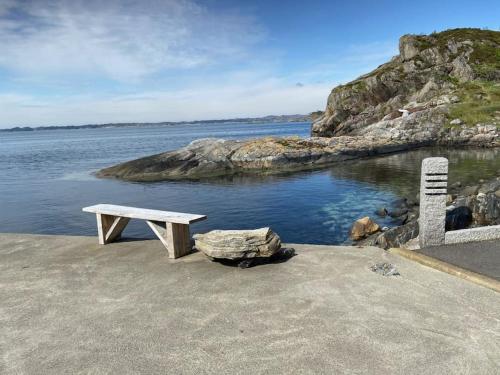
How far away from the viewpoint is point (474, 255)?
9352 mm

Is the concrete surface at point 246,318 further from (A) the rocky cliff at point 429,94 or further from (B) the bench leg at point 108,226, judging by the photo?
(A) the rocky cliff at point 429,94

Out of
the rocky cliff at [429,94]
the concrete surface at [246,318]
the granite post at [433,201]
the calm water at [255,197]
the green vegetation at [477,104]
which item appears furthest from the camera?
the rocky cliff at [429,94]

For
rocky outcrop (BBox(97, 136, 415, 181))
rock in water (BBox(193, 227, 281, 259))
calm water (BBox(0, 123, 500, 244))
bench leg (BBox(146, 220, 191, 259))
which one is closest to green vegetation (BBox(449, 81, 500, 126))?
calm water (BBox(0, 123, 500, 244))

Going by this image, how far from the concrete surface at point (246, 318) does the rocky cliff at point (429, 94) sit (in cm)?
5659

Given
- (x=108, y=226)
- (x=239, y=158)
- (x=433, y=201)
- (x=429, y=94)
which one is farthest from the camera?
(x=429, y=94)

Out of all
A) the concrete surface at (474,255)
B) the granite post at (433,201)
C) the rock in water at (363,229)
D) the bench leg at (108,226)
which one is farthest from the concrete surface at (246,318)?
the rock in water at (363,229)

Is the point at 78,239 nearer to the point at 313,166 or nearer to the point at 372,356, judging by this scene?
the point at 372,356

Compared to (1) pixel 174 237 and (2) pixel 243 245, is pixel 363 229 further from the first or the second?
(1) pixel 174 237

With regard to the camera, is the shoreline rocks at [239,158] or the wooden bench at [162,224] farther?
the shoreline rocks at [239,158]

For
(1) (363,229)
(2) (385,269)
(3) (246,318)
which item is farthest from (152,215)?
(1) (363,229)

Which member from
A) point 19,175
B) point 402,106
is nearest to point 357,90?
point 402,106

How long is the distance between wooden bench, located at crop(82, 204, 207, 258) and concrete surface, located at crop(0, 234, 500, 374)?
445 millimetres

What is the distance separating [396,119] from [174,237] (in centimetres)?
6173

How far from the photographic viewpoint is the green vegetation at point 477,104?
191 feet
